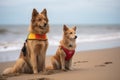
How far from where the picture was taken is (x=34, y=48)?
299 cm

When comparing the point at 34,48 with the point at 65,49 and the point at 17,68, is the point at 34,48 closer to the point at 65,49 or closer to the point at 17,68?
the point at 17,68

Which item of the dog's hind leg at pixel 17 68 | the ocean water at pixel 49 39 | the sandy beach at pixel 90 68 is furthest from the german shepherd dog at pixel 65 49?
the ocean water at pixel 49 39

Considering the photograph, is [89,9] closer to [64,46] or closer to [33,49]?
[64,46]

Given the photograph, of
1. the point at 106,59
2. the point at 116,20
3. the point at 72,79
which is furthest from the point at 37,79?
the point at 116,20

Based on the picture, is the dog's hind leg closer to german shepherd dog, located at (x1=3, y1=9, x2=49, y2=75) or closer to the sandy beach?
german shepherd dog, located at (x1=3, y1=9, x2=49, y2=75)

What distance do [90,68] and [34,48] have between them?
660mm

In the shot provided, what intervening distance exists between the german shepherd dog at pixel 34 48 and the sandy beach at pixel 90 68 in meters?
0.15

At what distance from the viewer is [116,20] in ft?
12.7

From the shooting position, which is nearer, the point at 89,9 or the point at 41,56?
the point at 41,56

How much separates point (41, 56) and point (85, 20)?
941 mm

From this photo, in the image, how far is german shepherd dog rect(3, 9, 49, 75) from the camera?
2.93m

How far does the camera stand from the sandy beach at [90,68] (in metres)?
2.73

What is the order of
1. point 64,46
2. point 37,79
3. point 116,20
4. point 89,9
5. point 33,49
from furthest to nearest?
1. point 116,20
2. point 89,9
3. point 64,46
4. point 33,49
5. point 37,79

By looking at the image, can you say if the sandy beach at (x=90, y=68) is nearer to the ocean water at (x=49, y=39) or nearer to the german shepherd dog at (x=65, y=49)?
the german shepherd dog at (x=65, y=49)
